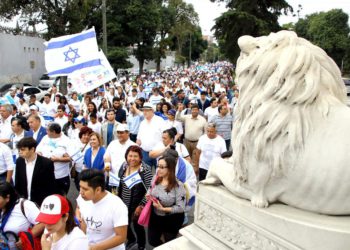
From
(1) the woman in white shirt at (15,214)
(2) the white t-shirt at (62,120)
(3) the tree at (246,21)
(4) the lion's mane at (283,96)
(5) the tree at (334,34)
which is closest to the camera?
(4) the lion's mane at (283,96)

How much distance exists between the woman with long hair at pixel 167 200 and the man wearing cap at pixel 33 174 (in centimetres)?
152

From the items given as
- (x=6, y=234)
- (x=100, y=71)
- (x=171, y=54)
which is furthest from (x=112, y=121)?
(x=171, y=54)

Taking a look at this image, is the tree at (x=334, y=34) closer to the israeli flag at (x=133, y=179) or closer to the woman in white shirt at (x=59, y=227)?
the israeli flag at (x=133, y=179)

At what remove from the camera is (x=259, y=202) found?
2.21m

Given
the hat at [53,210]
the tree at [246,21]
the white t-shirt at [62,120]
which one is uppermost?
the tree at [246,21]

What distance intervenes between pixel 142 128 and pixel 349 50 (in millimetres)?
50471

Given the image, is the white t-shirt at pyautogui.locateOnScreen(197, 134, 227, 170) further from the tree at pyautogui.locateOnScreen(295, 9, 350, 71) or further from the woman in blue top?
the tree at pyautogui.locateOnScreen(295, 9, 350, 71)

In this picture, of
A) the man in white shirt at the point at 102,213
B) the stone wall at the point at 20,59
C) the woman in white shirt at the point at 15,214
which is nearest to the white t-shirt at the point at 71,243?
the man in white shirt at the point at 102,213

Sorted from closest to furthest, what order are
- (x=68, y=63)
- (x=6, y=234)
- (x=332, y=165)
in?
1. (x=332, y=165)
2. (x=6, y=234)
3. (x=68, y=63)

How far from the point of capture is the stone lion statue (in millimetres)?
1970

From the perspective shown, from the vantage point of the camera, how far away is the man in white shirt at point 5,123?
21.9 feet

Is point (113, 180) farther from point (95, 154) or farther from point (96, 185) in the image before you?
point (96, 185)

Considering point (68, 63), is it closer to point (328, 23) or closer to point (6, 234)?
point (6, 234)

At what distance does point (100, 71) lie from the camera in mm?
9211
